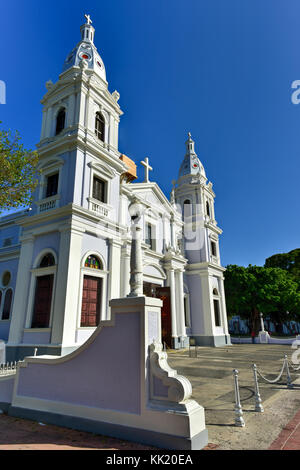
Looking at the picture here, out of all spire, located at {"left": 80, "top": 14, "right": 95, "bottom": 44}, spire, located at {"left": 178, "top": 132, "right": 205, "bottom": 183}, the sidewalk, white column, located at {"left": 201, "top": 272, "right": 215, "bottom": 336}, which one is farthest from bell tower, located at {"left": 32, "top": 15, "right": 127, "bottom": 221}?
spire, located at {"left": 178, "top": 132, "right": 205, "bottom": 183}

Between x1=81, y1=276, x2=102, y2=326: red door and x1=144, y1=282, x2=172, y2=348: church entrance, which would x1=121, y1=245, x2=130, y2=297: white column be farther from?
x1=144, y1=282, x2=172, y2=348: church entrance

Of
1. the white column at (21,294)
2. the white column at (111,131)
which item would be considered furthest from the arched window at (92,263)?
the white column at (111,131)

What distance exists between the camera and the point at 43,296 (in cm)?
1255

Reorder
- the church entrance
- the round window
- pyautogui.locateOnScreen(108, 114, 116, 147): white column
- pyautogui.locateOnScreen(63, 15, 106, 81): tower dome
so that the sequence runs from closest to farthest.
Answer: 1. the round window
2. pyautogui.locateOnScreen(108, 114, 116, 147): white column
3. pyautogui.locateOnScreen(63, 15, 106, 81): tower dome
4. the church entrance

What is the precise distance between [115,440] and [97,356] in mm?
1364

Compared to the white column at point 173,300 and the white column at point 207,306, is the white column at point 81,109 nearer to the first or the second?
the white column at point 173,300

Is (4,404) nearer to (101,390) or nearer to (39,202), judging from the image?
(101,390)

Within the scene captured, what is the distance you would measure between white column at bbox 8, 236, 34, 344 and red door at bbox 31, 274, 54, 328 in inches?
23.3

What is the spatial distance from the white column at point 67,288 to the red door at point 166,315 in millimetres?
7617

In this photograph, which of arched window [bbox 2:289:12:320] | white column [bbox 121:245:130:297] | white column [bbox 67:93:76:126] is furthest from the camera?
white column [bbox 121:245:130:297]

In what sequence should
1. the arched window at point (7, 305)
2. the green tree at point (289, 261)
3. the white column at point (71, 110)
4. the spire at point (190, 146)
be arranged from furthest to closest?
the green tree at point (289, 261), the spire at point (190, 146), the arched window at point (7, 305), the white column at point (71, 110)

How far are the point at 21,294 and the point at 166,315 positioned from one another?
32.0 ft

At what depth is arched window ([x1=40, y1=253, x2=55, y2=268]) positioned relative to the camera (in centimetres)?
1277

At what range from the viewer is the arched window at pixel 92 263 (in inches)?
514
